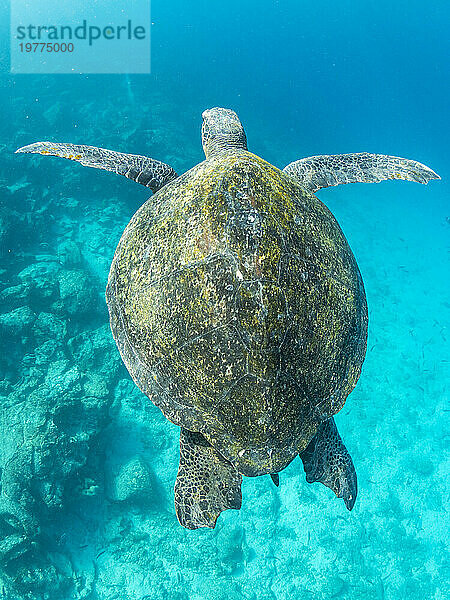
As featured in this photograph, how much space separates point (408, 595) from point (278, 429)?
756 centimetres

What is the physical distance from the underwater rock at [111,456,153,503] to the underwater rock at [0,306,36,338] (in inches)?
129

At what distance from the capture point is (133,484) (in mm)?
6812

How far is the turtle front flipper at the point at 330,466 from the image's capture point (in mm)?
3205

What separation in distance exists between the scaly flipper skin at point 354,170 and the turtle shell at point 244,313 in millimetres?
1030

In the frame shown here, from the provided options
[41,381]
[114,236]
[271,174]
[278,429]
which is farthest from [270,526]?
[114,236]

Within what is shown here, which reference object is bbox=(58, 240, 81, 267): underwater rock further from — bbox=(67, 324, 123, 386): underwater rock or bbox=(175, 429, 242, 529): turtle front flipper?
bbox=(175, 429, 242, 529): turtle front flipper

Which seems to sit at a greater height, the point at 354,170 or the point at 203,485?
the point at 354,170

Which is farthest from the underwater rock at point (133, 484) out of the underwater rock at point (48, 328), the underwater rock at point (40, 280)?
the underwater rock at point (40, 280)

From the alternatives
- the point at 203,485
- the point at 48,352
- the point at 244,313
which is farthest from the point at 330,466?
the point at 48,352

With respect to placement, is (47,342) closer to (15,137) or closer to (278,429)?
(278,429)

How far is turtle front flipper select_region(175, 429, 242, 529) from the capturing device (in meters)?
2.85

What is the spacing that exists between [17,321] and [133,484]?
3798 mm

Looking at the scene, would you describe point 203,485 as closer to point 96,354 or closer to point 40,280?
point 96,354

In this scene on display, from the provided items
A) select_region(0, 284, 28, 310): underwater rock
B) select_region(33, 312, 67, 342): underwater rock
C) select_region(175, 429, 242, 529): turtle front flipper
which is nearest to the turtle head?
select_region(175, 429, 242, 529): turtle front flipper
